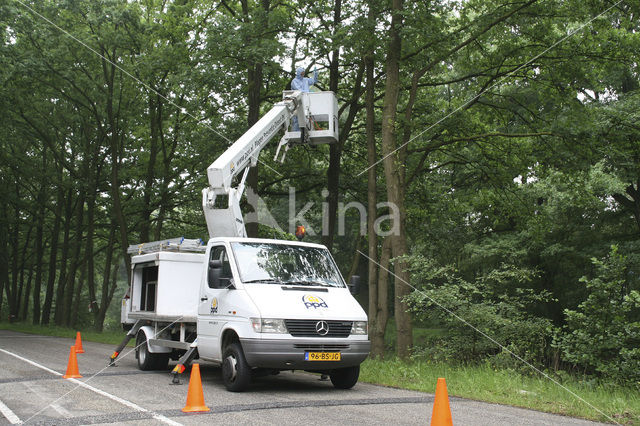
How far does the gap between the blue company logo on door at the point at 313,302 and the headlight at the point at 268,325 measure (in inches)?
21.8

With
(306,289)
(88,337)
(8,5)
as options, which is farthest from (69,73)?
(306,289)

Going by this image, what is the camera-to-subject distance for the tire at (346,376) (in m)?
9.78

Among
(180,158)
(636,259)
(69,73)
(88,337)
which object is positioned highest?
(69,73)

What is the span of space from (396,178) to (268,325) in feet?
24.6

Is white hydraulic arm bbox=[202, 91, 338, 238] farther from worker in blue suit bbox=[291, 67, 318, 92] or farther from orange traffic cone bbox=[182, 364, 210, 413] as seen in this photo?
orange traffic cone bbox=[182, 364, 210, 413]

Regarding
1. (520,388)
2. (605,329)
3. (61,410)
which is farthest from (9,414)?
(605,329)

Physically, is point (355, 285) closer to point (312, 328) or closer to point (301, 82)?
point (312, 328)

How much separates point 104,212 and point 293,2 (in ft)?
60.9

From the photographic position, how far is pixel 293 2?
21344 mm

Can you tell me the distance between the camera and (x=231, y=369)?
9312 millimetres

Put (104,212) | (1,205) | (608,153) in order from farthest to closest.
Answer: (1,205), (104,212), (608,153)

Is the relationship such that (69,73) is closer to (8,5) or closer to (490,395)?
(8,5)

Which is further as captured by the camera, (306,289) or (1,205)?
(1,205)

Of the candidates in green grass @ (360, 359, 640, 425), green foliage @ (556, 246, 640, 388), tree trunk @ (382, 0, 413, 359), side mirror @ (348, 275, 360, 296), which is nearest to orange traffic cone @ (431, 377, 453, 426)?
green grass @ (360, 359, 640, 425)
